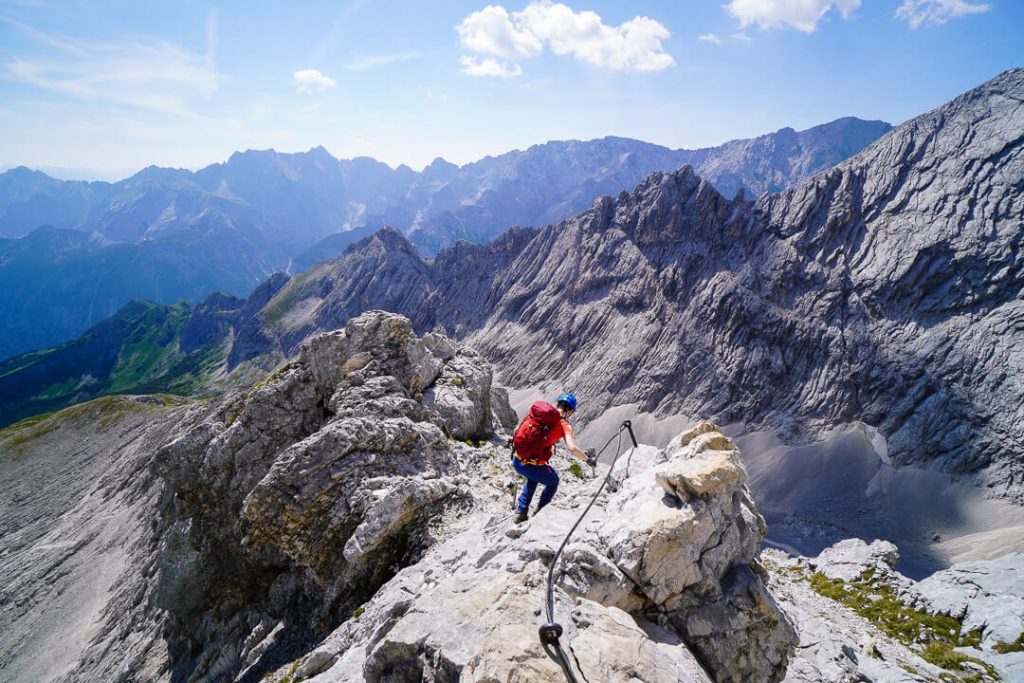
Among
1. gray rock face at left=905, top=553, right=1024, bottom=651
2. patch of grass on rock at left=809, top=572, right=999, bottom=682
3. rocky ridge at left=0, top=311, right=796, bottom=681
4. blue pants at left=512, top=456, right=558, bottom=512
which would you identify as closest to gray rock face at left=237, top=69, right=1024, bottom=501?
gray rock face at left=905, top=553, right=1024, bottom=651

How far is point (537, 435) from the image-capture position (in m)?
13.7

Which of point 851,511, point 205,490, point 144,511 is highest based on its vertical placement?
point 205,490

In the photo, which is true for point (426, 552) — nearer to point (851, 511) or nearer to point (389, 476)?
point (389, 476)

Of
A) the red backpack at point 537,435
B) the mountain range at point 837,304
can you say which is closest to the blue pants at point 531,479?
the red backpack at point 537,435

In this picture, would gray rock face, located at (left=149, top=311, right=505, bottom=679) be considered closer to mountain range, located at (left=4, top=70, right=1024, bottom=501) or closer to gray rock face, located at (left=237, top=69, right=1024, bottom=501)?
gray rock face, located at (left=237, top=69, right=1024, bottom=501)

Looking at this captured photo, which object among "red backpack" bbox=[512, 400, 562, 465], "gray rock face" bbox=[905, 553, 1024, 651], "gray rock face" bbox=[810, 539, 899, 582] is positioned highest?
"red backpack" bbox=[512, 400, 562, 465]

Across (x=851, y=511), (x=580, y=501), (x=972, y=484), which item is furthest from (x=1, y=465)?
(x=972, y=484)

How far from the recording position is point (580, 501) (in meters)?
14.6

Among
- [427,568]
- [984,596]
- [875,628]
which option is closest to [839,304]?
[984,596]

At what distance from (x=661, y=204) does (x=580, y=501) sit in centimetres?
13362

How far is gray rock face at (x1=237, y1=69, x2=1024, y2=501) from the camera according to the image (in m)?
87.8

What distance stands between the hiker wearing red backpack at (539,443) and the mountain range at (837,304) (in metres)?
101

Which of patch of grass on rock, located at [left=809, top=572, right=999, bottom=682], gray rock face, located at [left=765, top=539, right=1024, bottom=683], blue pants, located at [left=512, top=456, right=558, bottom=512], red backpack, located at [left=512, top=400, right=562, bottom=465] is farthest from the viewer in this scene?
patch of grass on rock, located at [left=809, top=572, right=999, bottom=682]

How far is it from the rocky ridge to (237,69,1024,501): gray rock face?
90295 mm
